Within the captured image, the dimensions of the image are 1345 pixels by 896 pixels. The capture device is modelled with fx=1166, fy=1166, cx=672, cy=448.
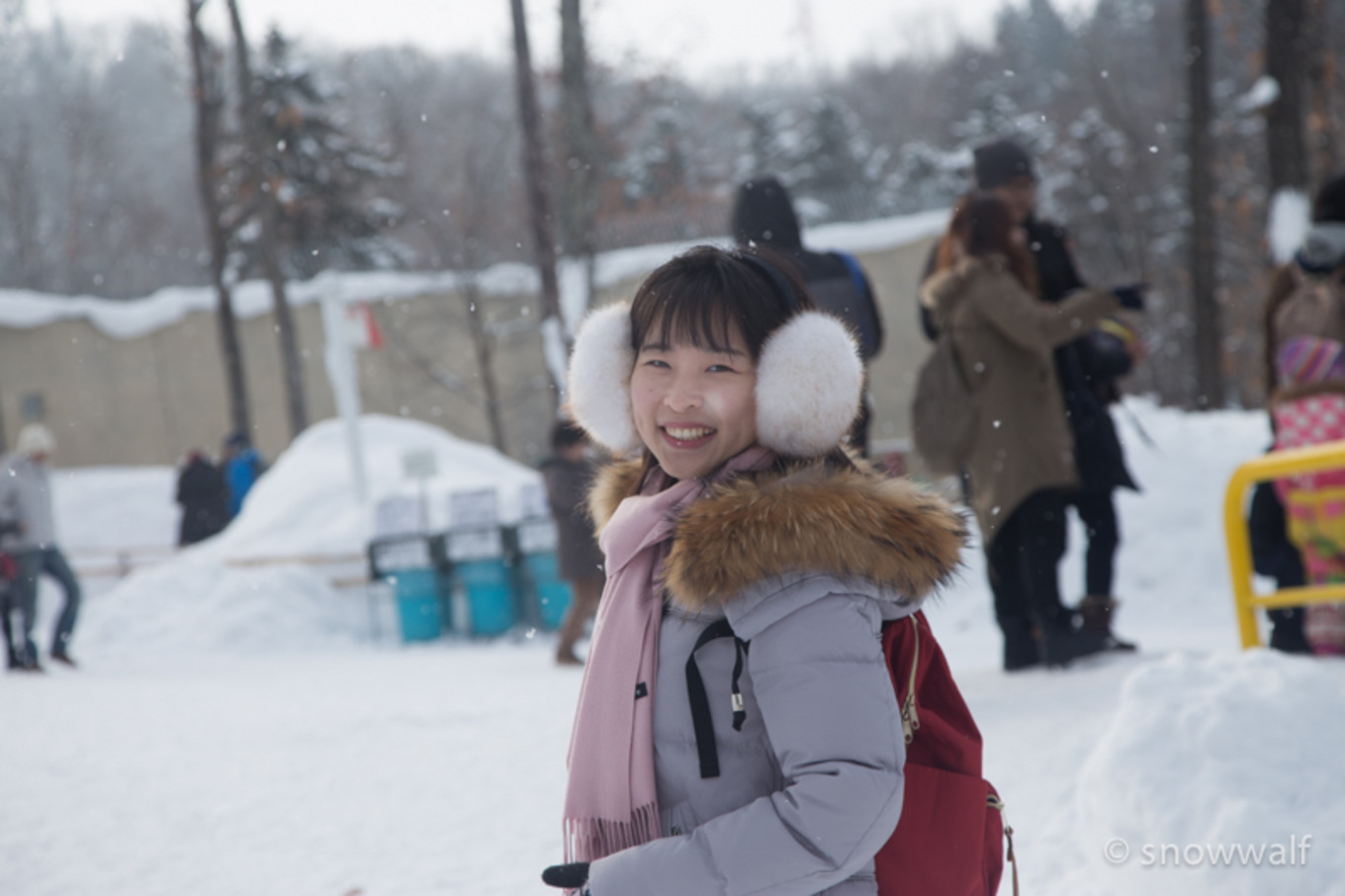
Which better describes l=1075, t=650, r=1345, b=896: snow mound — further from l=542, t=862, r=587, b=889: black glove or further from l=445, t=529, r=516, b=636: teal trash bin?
l=445, t=529, r=516, b=636: teal trash bin

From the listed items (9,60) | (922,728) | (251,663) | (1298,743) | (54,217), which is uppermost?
(54,217)

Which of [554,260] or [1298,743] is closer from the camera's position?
[1298,743]

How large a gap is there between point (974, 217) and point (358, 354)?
2388 centimetres

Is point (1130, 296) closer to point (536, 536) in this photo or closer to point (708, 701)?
point (708, 701)

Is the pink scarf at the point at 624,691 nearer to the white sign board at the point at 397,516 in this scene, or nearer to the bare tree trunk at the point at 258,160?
the white sign board at the point at 397,516

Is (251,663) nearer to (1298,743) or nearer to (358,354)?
(1298,743)

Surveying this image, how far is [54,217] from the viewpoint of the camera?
112 feet

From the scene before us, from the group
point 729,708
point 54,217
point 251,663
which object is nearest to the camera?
point 729,708

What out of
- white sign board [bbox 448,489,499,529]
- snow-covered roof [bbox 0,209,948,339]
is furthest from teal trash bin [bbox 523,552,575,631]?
snow-covered roof [bbox 0,209,948,339]

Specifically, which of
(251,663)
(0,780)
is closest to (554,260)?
(251,663)

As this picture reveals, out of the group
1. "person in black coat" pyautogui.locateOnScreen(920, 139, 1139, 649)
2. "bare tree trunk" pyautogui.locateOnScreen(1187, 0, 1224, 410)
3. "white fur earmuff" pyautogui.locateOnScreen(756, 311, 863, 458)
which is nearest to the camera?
"white fur earmuff" pyautogui.locateOnScreen(756, 311, 863, 458)

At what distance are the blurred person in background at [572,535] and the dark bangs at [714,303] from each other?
6.15 meters

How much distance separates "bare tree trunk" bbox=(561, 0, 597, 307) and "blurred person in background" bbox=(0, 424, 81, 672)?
16.7 ft

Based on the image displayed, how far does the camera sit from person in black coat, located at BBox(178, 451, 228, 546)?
1550cm
